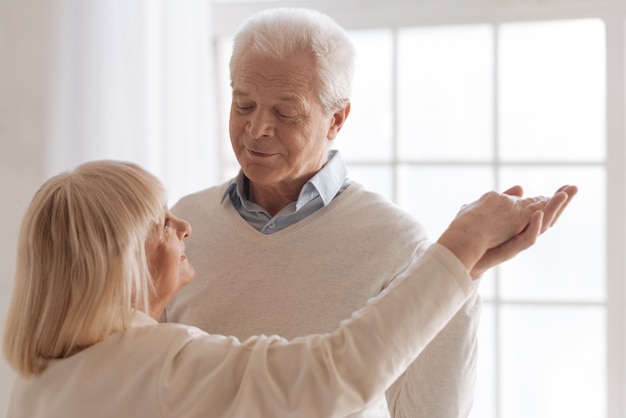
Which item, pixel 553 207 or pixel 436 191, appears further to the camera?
pixel 436 191

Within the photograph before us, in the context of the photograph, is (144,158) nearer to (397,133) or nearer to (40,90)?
(40,90)

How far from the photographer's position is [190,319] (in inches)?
73.0

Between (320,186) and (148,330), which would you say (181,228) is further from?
(320,186)

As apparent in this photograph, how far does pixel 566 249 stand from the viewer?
278 cm

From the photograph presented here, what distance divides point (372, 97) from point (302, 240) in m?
1.21

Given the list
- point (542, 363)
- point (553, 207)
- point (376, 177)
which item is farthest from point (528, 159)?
point (553, 207)

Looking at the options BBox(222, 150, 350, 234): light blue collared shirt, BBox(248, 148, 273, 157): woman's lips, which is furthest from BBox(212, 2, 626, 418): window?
BBox(248, 148, 273, 157): woman's lips

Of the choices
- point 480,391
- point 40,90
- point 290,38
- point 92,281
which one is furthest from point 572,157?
point 92,281

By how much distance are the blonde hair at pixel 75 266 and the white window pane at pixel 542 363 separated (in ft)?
5.93

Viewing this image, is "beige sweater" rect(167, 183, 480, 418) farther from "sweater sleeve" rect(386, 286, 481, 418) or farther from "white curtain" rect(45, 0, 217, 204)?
"white curtain" rect(45, 0, 217, 204)

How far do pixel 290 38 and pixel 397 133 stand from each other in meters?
1.12

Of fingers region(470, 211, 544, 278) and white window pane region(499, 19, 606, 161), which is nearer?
fingers region(470, 211, 544, 278)

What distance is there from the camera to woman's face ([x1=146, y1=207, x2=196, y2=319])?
140 centimetres

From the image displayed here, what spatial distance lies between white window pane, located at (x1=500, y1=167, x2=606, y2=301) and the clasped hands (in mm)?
1493
